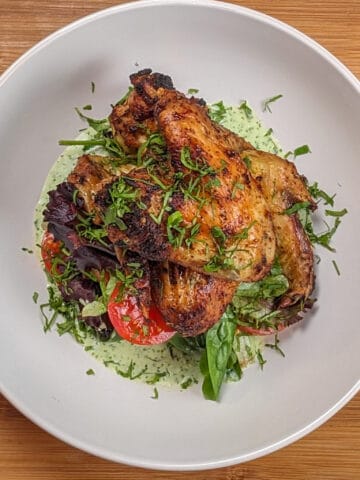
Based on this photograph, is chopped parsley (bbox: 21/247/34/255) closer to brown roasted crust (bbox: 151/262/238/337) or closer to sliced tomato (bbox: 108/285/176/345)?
sliced tomato (bbox: 108/285/176/345)

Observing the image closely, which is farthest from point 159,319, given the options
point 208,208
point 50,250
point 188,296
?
point 208,208

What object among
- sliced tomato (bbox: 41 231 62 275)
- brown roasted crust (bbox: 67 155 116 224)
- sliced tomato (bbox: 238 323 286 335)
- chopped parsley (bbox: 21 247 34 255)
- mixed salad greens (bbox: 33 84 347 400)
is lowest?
sliced tomato (bbox: 238 323 286 335)

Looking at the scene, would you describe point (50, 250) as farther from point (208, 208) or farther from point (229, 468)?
point (229, 468)

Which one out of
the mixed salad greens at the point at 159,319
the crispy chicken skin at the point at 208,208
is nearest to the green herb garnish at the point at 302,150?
the mixed salad greens at the point at 159,319

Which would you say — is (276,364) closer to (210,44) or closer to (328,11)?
(210,44)

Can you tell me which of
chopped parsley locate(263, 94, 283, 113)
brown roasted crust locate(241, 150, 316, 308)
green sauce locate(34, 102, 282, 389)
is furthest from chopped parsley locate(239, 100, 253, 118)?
green sauce locate(34, 102, 282, 389)

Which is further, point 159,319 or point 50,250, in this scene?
point 50,250
